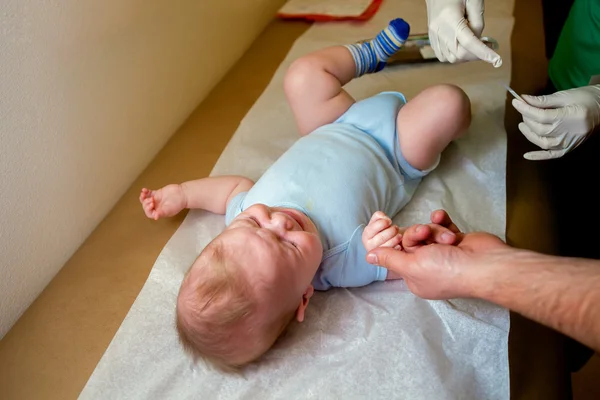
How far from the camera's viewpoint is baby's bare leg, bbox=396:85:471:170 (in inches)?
38.6

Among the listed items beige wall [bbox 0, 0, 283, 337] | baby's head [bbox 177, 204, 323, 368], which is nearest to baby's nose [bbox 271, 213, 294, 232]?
baby's head [bbox 177, 204, 323, 368]

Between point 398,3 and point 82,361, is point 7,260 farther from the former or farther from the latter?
point 398,3

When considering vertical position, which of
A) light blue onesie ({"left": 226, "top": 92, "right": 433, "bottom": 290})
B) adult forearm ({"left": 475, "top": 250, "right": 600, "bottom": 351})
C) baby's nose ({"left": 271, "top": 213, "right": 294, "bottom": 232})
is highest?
adult forearm ({"left": 475, "top": 250, "right": 600, "bottom": 351})

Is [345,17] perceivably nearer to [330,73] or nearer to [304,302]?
[330,73]

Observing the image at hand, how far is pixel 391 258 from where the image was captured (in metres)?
0.71

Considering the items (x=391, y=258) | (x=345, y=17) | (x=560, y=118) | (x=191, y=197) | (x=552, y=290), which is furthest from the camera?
(x=345, y=17)

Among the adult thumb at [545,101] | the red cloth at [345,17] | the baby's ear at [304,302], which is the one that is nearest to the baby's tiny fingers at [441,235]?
the baby's ear at [304,302]

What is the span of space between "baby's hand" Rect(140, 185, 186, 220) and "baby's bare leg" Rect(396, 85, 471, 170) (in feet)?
1.58

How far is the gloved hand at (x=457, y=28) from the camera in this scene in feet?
2.90

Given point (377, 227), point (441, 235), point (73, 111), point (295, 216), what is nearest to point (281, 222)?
point (295, 216)

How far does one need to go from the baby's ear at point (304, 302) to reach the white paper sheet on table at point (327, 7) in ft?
3.35

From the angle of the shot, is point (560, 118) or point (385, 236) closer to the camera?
point (385, 236)

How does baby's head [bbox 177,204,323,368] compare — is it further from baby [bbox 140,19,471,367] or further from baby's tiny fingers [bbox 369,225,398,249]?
baby's tiny fingers [bbox 369,225,398,249]

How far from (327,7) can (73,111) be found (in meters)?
0.97
